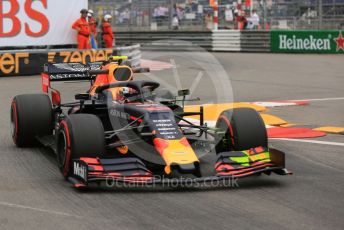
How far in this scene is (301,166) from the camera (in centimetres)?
773

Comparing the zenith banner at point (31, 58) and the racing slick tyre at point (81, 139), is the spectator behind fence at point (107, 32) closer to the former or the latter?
the zenith banner at point (31, 58)

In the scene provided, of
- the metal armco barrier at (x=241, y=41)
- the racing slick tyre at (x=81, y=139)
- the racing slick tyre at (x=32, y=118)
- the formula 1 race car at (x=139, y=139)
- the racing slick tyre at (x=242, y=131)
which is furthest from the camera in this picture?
the metal armco barrier at (x=241, y=41)

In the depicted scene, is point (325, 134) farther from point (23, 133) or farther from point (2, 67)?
point (2, 67)

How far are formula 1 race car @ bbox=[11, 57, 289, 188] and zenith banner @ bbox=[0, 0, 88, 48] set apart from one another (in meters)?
12.9

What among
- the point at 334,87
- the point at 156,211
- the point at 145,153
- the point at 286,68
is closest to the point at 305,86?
the point at 334,87

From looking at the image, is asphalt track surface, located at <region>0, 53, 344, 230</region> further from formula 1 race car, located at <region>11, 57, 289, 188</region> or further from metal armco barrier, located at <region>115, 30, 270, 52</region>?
metal armco barrier, located at <region>115, 30, 270, 52</region>

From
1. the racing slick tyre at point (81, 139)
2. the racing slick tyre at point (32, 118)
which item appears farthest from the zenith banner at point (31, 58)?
the racing slick tyre at point (81, 139)

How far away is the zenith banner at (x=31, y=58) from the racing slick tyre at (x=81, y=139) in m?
13.3

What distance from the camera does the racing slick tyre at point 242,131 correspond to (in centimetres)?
722

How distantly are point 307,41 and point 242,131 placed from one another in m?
22.2

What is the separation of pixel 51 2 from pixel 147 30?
34.6 ft

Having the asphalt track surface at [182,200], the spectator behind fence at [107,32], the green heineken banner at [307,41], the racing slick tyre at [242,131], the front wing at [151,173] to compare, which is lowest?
the asphalt track surface at [182,200]

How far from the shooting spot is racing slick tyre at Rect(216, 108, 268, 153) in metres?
7.22

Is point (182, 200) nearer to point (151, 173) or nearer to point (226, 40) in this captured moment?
point (151, 173)
